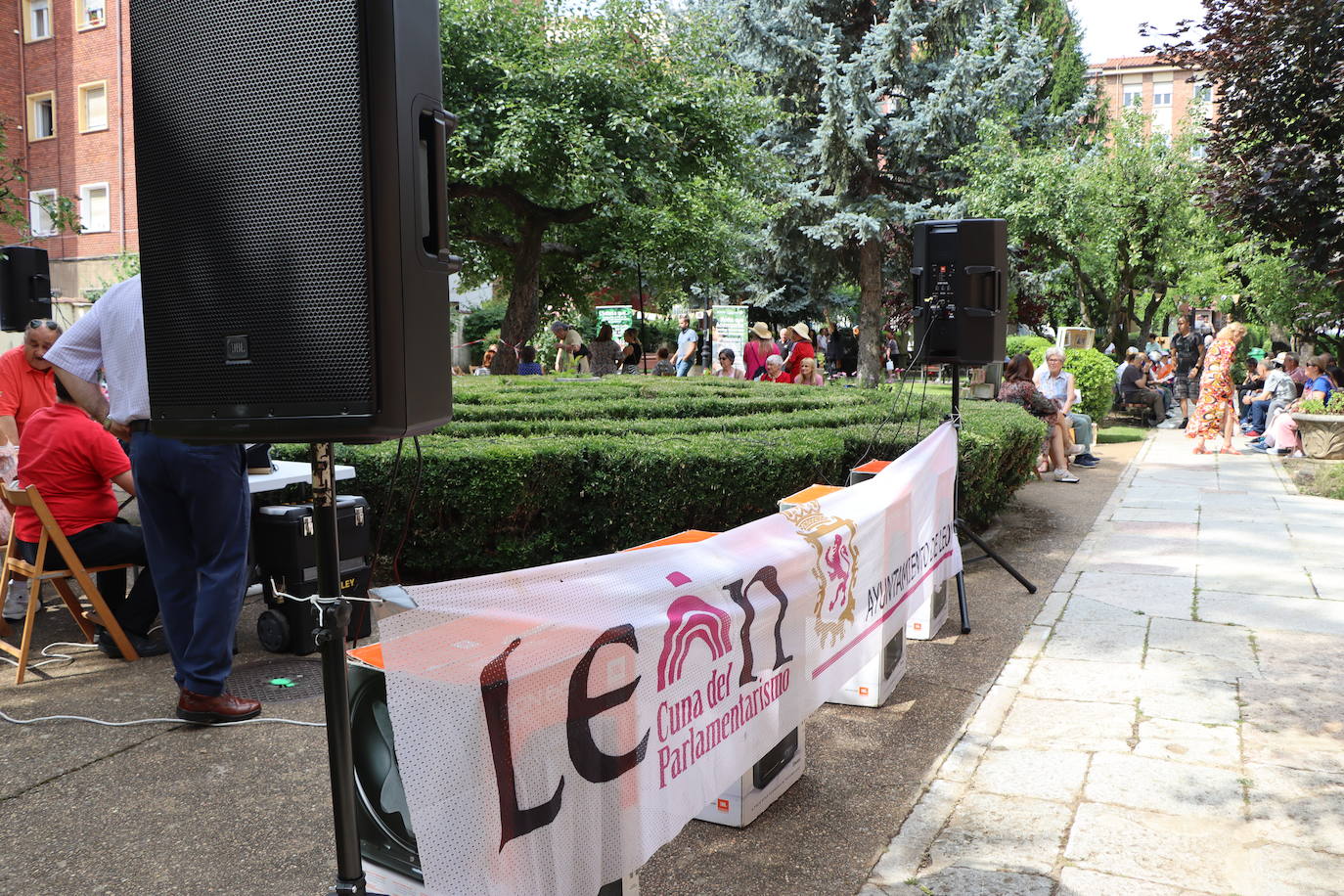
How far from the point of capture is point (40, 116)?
3048cm

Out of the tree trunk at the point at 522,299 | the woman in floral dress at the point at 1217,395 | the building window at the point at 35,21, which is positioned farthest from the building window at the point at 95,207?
the woman in floral dress at the point at 1217,395

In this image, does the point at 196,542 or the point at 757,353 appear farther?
the point at 757,353

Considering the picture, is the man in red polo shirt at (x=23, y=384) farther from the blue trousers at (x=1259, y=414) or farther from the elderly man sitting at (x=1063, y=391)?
the blue trousers at (x=1259, y=414)

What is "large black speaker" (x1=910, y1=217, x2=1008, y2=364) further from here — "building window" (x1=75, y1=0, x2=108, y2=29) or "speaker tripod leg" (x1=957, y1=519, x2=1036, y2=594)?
"building window" (x1=75, y1=0, x2=108, y2=29)

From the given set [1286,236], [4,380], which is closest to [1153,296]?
[1286,236]

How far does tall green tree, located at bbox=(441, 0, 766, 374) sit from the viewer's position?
19.7 m

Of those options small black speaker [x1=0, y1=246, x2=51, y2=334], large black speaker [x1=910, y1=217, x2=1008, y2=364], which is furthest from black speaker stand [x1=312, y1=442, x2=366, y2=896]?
small black speaker [x1=0, y1=246, x2=51, y2=334]

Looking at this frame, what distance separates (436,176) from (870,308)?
26.7 meters

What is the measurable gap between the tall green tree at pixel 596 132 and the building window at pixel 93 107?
13038 millimetres

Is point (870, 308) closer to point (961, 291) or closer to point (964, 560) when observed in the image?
point (964, 560)

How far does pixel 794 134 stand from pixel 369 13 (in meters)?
27.4

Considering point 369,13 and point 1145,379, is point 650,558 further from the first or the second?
point 1145,379

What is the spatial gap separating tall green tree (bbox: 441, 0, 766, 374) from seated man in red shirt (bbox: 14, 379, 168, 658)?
47.5ft

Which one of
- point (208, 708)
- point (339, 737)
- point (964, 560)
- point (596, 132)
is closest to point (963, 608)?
point (964, 560)
